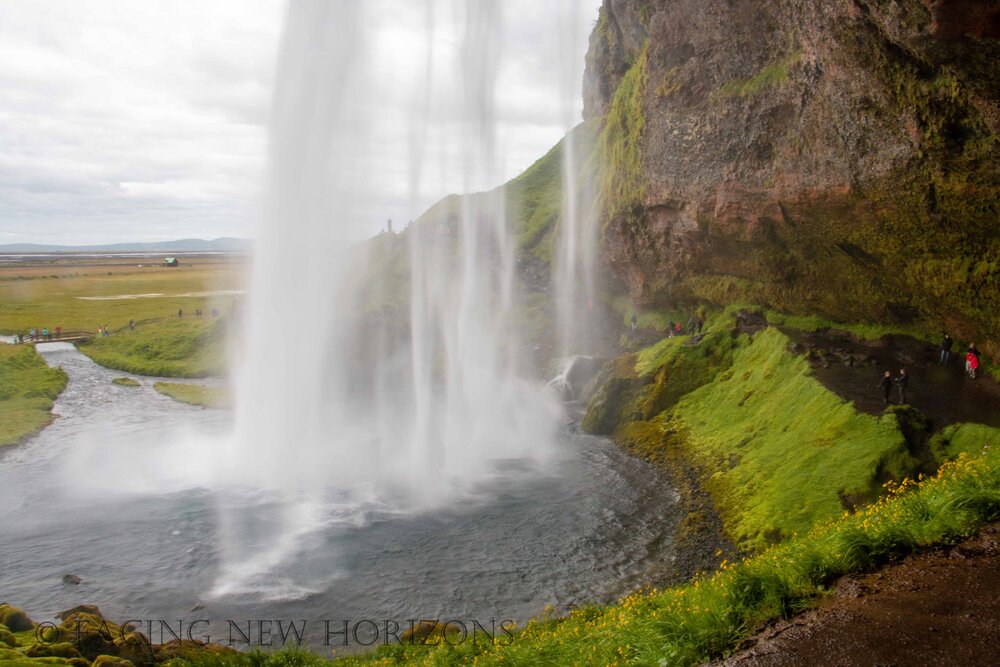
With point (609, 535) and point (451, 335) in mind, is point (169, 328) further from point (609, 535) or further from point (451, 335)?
point (609, 535)

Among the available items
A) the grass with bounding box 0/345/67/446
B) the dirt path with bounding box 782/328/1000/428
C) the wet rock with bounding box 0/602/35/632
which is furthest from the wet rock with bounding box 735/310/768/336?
the grass with bounding box 0/345/67/446

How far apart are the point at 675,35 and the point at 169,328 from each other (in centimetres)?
5230

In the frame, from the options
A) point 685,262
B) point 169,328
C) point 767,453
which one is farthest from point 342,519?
point 169,328

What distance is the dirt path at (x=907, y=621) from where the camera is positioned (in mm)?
7691

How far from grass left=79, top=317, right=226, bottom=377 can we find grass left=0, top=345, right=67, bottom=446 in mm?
5888

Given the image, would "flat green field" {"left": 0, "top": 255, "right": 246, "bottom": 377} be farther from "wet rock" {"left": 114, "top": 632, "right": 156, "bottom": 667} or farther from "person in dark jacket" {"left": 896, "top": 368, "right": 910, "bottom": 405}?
"person in dark jacket" {"left": 896, "top": 368, "right": 910, "bottom": 405}

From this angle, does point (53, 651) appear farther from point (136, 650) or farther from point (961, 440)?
point (961, 440)

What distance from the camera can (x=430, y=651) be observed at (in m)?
13.0

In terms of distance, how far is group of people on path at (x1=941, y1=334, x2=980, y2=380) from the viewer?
22.9 metres

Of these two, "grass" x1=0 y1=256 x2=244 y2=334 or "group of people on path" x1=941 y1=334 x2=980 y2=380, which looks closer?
"group of people on path" x1=941 y1=334 x2=980 y2=380

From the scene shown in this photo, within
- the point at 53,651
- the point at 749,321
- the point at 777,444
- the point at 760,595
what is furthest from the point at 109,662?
the point at 749,321

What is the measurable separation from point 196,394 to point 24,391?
9890mm

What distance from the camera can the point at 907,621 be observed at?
325 inches

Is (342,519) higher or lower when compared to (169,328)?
lower
